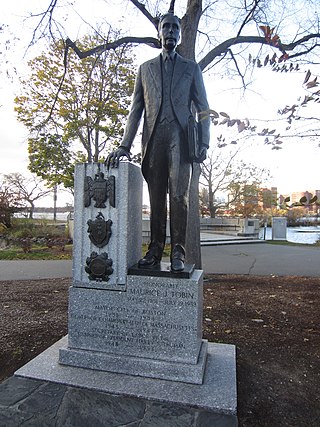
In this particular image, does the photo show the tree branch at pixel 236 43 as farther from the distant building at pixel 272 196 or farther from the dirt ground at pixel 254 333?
the distant building at pixel 272 196

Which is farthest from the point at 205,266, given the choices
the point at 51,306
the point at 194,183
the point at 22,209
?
the point at 22,209

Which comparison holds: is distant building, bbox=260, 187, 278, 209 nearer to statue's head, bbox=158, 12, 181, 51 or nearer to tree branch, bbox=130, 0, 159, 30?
statue's head, bbox=158, 12, 181, 51

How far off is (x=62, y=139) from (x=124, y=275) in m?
16.7

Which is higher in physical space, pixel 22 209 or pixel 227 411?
pixel 22 209

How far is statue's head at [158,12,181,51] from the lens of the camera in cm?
313

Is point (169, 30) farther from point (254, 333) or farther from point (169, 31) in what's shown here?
point (254, 333)

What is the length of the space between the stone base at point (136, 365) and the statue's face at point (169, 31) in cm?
302

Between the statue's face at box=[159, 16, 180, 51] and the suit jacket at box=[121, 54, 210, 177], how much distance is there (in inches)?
5.6

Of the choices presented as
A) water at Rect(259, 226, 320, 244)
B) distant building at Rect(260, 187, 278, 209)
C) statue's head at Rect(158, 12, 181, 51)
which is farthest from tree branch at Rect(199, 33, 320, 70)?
water at Rect(259, 226, 320, 244)

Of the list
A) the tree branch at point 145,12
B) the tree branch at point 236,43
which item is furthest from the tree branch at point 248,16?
the tree branch at point 145,12

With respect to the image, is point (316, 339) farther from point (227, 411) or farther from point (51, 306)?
point (51, 306)

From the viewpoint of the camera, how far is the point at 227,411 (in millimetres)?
2396

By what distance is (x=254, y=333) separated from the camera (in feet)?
14.9

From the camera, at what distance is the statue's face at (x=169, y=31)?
313cm
